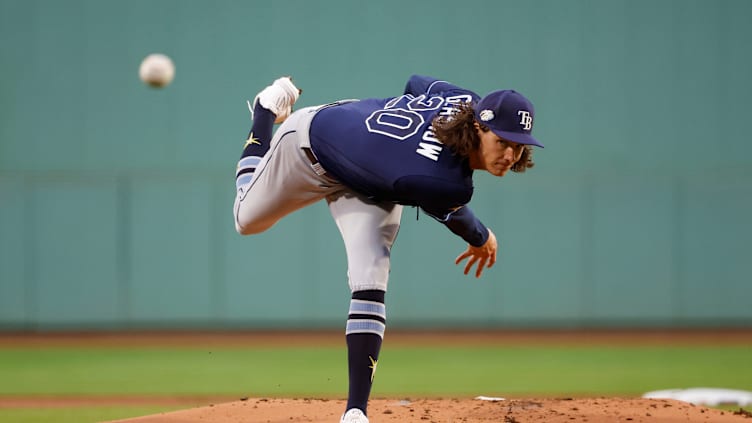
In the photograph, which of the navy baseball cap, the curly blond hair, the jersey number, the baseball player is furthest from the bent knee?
the navy baseball cap

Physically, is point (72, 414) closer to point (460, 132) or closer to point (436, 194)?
point (436, 194)

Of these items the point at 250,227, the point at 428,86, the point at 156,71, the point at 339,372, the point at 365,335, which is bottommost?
the point at 339,372

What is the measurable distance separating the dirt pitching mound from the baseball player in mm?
775

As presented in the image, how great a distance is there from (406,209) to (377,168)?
8.16m

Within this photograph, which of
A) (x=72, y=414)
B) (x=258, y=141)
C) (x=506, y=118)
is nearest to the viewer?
(x=506, y=118)

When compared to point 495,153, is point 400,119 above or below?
above

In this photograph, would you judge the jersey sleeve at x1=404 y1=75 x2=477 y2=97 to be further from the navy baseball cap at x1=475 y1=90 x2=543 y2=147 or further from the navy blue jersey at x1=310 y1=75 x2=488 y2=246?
the navy baseball cap at x1=475 y1=90 x2=543 y2=147

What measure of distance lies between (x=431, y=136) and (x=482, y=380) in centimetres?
418

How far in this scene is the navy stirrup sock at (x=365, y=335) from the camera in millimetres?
3701

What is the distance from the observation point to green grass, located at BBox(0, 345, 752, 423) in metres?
6.66

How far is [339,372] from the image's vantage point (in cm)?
788

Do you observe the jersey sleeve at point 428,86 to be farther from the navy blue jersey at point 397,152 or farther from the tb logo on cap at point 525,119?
the tb logo on cap at point 525,119

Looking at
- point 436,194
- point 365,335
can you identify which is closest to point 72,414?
point 365,335

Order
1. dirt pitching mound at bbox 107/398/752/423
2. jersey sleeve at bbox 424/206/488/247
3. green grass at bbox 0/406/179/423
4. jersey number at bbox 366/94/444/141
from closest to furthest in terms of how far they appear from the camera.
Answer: jersey number at bbox 366/94/444/141 → jersey sleeve at bbox 424/206/488/247 → dirt pitching mound at bbox 107/398/752/423 → green grass at bbox 0/406/179/423
